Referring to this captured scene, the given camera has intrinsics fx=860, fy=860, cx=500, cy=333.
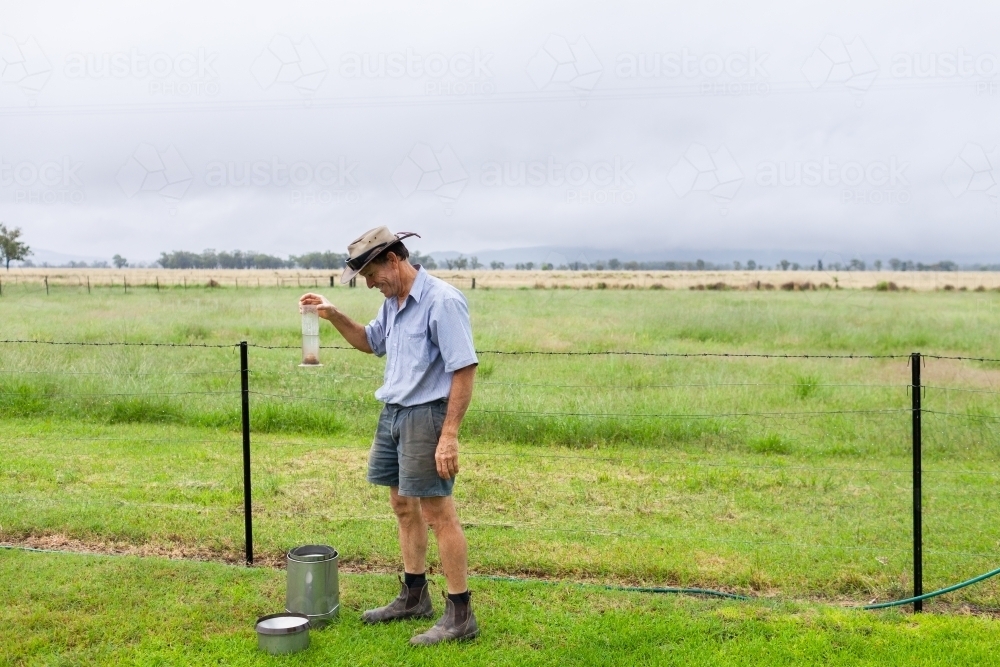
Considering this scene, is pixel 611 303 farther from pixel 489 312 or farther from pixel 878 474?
pixel 878 474

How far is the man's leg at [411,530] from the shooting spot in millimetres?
4719

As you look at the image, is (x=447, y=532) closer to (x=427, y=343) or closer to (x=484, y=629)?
(x=484, y=629)

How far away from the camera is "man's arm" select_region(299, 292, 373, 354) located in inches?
182

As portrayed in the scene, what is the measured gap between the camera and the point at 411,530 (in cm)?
475

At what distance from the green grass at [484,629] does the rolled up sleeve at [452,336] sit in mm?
1490

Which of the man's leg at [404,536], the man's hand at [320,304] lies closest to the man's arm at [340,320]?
the man's hand at [320,304]

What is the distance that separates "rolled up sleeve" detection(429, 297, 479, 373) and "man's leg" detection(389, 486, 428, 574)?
A: 35.1 inches

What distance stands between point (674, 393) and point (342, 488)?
5301 mm

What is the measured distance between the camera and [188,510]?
6.90 m

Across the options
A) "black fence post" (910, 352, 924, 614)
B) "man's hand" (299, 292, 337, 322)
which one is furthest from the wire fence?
"man's hand" (299, 292, 337, 322)

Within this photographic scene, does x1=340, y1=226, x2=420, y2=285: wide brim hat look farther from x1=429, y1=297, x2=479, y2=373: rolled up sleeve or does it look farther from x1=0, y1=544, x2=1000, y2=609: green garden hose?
x1=0, y1=544, x2=1000, y2=609: green garden hose

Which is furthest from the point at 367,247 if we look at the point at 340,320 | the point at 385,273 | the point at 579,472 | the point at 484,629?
the point at 579,472

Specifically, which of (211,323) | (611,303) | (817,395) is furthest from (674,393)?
(611,303)

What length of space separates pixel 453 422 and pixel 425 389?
0.87 ft
